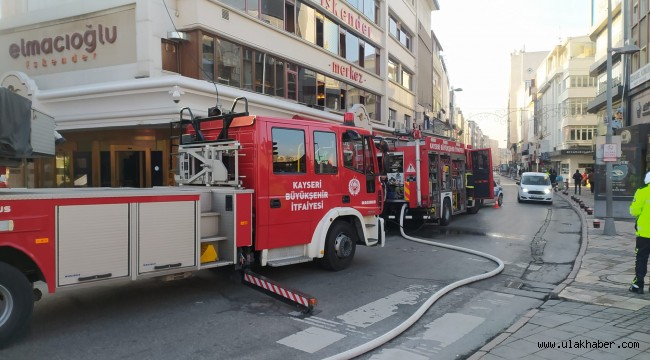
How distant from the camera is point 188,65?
14.6 meters

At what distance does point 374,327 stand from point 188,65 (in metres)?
11.5

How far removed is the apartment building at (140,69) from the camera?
45.4 ft

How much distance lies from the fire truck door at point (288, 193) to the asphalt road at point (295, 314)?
852 millimetres

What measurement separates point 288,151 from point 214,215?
166 cm

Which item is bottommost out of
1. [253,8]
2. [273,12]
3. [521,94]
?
[253,8]

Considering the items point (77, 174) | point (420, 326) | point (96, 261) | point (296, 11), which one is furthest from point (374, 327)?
point (296, 11)

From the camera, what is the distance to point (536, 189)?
2483 centimetres

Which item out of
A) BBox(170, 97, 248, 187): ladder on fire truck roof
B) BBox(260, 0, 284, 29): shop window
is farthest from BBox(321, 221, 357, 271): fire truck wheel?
BBox(260, 0, 284, 29): shop window

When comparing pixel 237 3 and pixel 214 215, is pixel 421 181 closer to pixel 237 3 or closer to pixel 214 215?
pixel 214 215

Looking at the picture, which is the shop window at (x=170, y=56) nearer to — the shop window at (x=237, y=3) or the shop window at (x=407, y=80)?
the shop window at (x=237, y=3)

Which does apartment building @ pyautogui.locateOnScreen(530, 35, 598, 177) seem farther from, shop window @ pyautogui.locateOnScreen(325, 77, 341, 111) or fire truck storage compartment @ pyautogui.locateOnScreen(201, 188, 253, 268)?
fire truck storage compartment @ pyautogui.locateOnScreen(201, 188, 253, 268)

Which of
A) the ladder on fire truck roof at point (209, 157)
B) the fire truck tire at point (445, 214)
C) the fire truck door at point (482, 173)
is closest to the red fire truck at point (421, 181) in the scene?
the fire truck tire at point (445, 214)

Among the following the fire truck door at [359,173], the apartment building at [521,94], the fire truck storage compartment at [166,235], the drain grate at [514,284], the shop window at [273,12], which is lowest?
the drain grate at [514,284]

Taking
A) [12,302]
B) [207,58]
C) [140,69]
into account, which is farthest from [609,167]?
[12,302]
